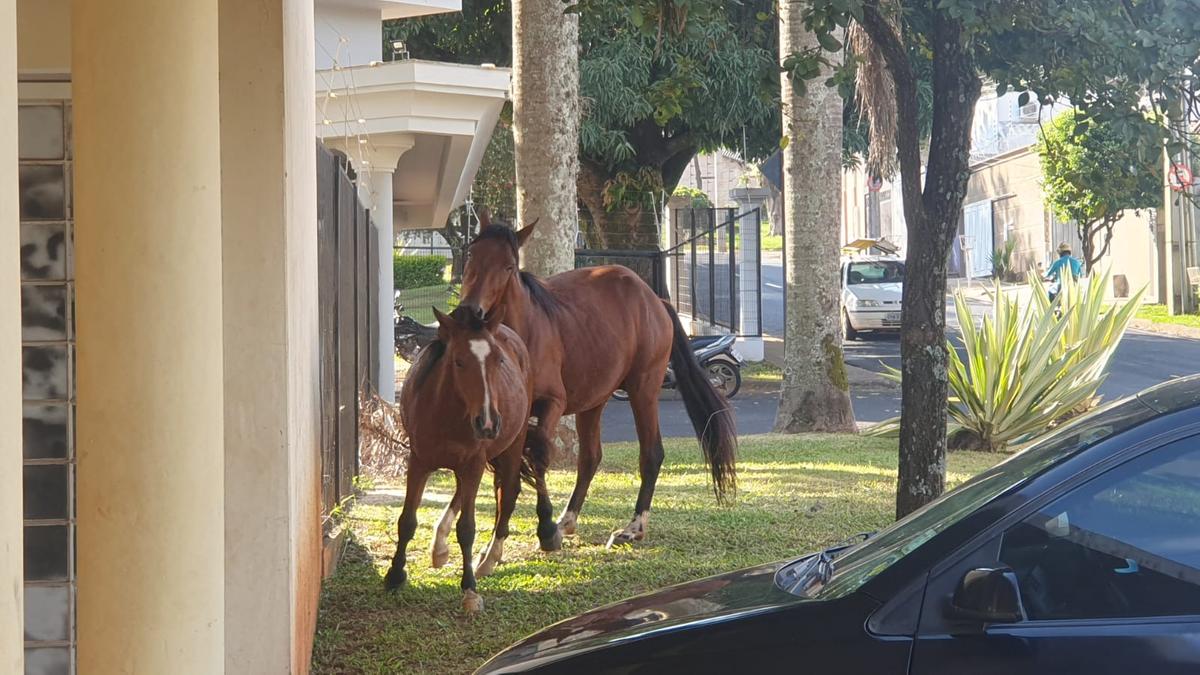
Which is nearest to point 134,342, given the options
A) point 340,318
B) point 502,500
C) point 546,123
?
point 502,500

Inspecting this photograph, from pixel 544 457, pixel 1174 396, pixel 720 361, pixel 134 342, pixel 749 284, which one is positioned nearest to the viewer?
pixel 134 342

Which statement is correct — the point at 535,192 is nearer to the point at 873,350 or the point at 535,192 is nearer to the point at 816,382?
the point at 816,382

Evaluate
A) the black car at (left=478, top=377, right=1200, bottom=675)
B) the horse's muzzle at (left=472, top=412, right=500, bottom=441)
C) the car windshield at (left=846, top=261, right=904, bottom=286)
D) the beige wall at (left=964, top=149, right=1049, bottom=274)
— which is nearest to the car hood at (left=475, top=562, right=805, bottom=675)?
the black car at (left=478, top=377, right=1200, bottom=675)

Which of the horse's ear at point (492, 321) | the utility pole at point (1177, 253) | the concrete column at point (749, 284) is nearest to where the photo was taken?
the horse's ear at point (492, 321)

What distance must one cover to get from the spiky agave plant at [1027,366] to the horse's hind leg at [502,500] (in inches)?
243

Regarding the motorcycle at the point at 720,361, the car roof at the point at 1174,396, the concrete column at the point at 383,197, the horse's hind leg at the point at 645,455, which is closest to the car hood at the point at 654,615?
the car roof at the point at 1174,396

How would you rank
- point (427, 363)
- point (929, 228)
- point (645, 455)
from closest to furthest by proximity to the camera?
point (427, 363) < point (929, 228) < point (645, 455)

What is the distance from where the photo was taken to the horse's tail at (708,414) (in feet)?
31.7

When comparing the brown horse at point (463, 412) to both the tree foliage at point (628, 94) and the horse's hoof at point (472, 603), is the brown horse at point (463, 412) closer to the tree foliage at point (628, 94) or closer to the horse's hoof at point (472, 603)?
the horse's hoof at point (472, 603)

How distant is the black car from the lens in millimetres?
3215

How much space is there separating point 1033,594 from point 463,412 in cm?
395

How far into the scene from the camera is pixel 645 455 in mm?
9461

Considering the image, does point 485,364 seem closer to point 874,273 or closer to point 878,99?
point 878,99

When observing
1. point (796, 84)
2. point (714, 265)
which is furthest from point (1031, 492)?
point (714, 265)
